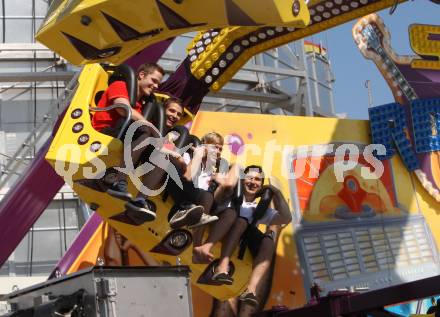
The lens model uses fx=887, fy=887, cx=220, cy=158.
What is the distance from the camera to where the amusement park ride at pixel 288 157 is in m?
5.17

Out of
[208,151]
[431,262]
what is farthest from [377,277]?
[208,151]

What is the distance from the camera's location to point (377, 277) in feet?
26.0

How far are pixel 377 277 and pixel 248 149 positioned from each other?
1637 millimetres

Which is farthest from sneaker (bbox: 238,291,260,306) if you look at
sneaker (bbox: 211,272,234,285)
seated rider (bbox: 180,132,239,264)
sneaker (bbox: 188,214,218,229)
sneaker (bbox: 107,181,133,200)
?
sneaker (bbox: 107,181,133,200)

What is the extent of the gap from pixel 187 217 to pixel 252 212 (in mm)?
1208

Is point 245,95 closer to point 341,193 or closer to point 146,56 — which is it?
point 341,193

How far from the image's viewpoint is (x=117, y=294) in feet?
12.9

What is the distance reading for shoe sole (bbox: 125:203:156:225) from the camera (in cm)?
553

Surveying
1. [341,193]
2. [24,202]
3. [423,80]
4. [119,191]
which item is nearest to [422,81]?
[423,80]

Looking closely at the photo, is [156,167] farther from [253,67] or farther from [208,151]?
[253,67]

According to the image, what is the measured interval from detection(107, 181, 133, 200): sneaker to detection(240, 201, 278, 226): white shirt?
139 cm

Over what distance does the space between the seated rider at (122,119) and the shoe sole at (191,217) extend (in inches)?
0.8

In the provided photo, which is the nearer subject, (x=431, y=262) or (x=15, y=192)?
(x=15, y=192)

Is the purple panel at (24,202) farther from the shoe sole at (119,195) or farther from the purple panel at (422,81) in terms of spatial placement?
the purple panel at (422,81)
